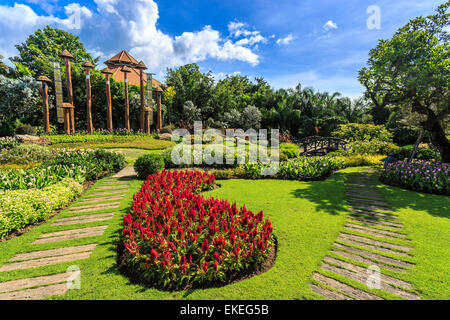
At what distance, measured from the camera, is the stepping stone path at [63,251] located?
2.86 metres

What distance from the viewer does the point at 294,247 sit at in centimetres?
378

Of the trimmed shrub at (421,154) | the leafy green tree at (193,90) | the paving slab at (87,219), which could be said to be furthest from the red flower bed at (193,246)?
the leafy green tree at (193,90)

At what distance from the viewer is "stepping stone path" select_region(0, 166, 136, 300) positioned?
113 inches

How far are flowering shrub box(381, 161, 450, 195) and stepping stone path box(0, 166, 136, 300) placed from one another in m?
9.19

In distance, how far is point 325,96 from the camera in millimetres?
27203

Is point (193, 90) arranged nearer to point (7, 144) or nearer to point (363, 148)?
point (7, 144)

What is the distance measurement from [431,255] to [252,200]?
3729 mm

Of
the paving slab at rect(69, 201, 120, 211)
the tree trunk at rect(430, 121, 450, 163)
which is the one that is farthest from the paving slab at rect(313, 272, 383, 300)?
the tree trunk at rect(430, 121, 450, 163)

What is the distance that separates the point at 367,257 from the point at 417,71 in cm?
758

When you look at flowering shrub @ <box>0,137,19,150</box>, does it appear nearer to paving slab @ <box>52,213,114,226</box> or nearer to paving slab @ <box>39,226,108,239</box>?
Result: paving slab @ <box>52,213,114,226</box>

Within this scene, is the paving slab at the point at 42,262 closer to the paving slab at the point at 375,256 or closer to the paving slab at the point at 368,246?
the paving slab at the point at 375,256
